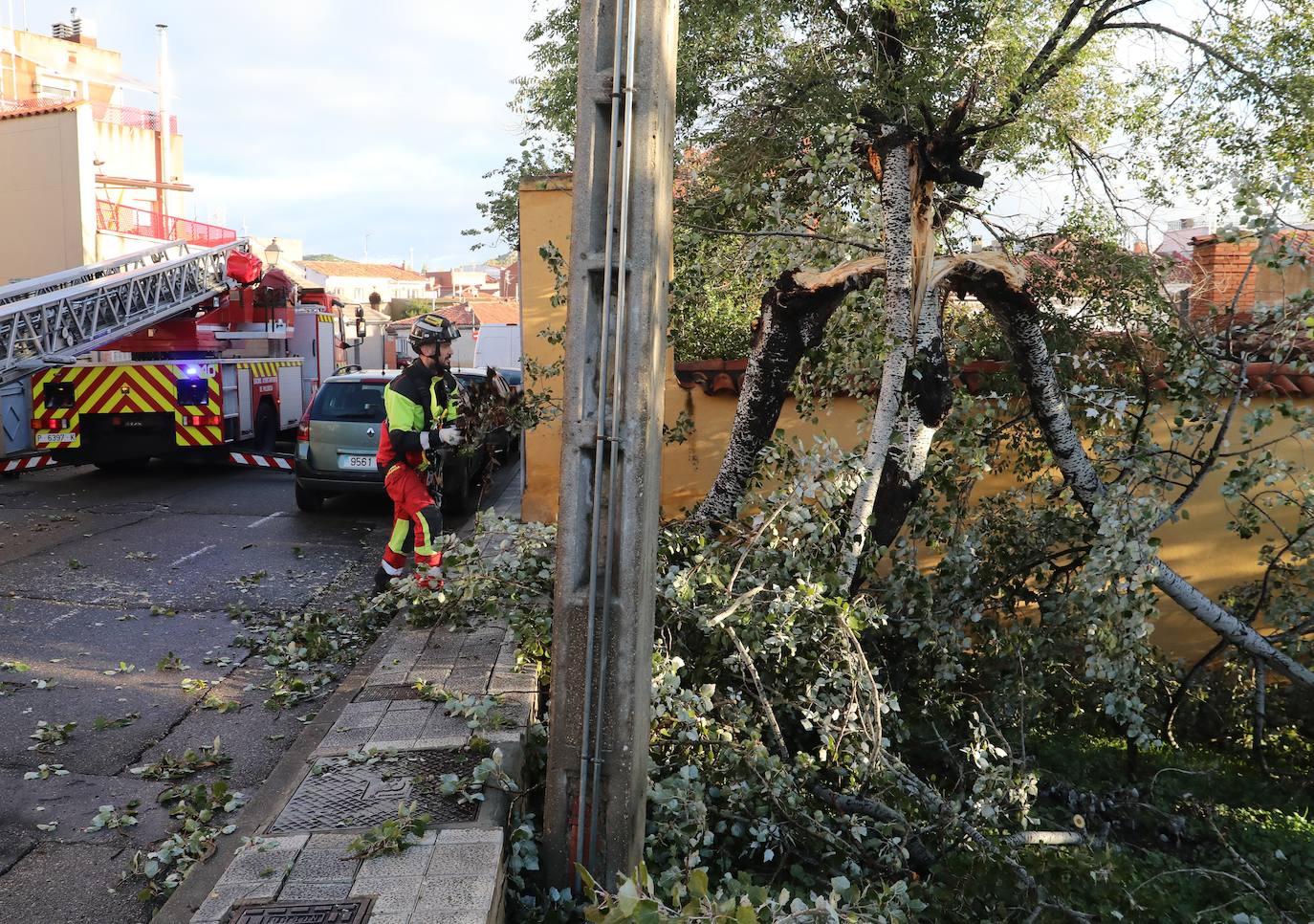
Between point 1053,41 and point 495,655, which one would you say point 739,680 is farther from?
point 1053,41

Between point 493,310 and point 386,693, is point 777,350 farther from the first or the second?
point 493,310

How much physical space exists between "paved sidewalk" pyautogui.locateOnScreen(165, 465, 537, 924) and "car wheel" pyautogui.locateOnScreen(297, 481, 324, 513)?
22.2 feet

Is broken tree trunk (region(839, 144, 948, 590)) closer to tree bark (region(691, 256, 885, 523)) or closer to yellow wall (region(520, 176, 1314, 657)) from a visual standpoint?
tree bark (region(691, 256, 885, 523))

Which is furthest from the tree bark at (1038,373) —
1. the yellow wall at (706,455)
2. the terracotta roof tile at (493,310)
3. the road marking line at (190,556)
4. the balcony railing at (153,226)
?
the terracotta roof tile at (493,310)

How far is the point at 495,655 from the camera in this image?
215 inches

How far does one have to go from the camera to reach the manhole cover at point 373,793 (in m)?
3.61

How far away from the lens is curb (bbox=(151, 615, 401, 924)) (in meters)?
3.39

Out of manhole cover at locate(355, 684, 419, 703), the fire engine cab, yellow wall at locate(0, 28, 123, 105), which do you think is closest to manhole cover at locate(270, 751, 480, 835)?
manhole cover at locate(355, 684, 419, 703)

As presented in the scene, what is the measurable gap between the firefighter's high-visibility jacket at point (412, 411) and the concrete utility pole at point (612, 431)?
3698 millimetres

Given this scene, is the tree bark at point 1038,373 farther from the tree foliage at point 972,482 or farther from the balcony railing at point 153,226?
the balcony railing at point 153,226

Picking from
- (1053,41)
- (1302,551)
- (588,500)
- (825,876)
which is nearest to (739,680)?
(825,876)

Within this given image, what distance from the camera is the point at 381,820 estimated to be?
359 centimetres

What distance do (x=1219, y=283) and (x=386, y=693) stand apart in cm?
530

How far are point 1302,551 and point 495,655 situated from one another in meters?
4.39
